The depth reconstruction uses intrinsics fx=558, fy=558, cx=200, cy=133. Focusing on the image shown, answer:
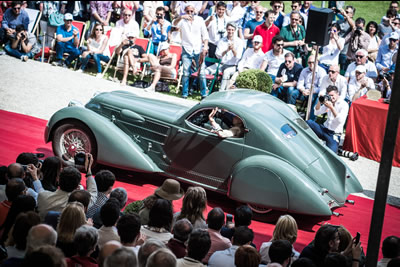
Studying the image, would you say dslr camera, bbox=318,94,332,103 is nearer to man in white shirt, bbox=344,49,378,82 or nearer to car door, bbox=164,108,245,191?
man in white shirt, bbox=344,49,378,82

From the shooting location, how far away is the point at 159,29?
16.4m

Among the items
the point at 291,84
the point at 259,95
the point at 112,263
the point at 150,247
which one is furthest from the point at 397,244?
the point at 291,84

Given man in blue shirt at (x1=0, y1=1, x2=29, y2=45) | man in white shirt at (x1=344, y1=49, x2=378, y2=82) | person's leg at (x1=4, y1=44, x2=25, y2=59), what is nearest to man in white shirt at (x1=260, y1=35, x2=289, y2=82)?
man in white shirt at (x1=344, y1=49, x2=378, y2=82)

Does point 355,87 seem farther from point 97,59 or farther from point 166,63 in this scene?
point 97,59

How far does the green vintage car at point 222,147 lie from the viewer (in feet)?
27.2

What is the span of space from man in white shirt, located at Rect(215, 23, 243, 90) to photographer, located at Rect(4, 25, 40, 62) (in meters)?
5.67

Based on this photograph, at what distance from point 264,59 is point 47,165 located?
8.11 m

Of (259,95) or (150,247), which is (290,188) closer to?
(259,95)

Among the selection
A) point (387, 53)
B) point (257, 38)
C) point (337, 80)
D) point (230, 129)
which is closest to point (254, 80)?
point (230, 129)

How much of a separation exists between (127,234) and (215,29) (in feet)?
36.6

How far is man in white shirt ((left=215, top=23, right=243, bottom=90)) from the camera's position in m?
14.6

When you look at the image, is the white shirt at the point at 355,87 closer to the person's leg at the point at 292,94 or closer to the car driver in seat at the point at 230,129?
the person's leg at the point at 292,94

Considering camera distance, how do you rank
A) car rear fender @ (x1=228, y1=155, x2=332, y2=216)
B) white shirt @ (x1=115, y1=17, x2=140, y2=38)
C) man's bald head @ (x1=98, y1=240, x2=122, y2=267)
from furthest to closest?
white shirt @ (x1=115, y1=17, x2=140, y2=38)
car rear fender @ (x1=228, y1=155, x2=332, y2=216)
man's bald head @ (x1=98, y1=240, x2=122, y2=267)

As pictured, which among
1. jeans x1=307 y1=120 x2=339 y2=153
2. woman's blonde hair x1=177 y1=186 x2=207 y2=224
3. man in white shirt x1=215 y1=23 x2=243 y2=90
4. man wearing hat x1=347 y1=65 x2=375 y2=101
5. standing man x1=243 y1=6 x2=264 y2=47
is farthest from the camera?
standing man x1=243 y1=6 x2=264 y2=47
